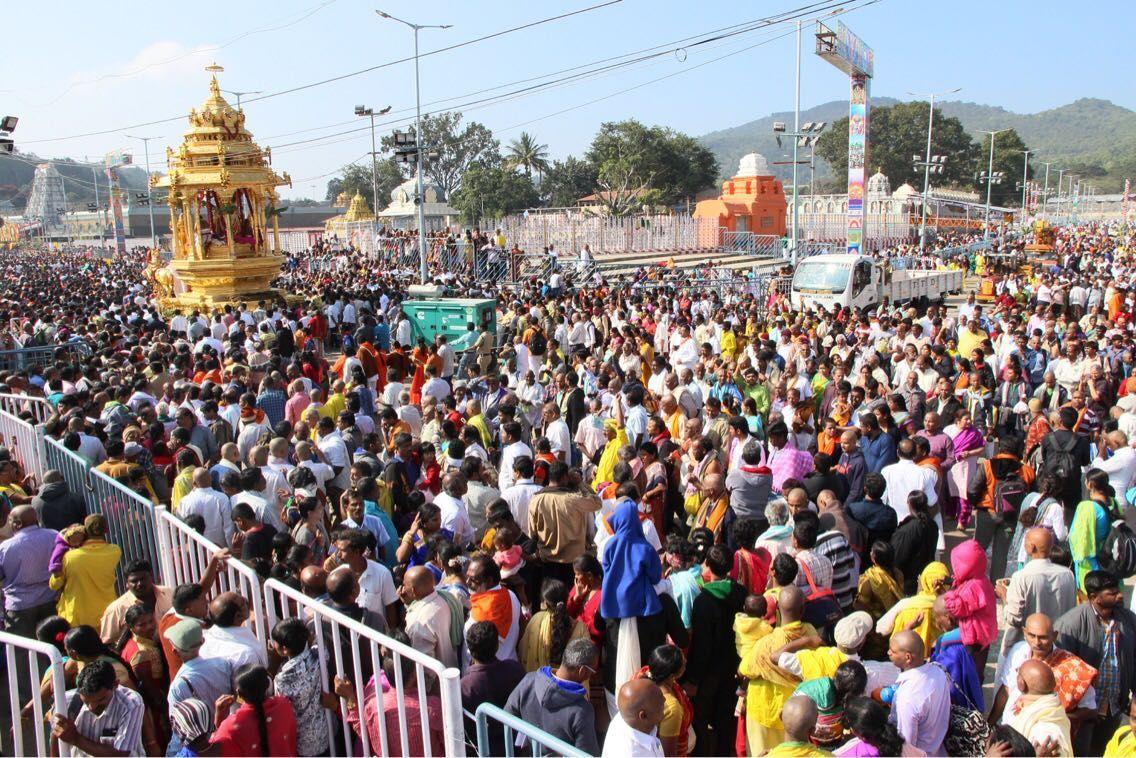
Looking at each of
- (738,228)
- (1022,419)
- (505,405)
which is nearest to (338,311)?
(505,405)

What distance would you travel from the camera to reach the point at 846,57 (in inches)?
1063

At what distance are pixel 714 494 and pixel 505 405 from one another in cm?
258

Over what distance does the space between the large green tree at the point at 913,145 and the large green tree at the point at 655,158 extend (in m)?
27.5

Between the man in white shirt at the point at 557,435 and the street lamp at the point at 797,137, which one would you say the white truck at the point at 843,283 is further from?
the man in white shirt at the point at 557,435

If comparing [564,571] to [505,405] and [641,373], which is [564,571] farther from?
[641,373]

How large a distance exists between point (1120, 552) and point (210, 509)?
6113 mm

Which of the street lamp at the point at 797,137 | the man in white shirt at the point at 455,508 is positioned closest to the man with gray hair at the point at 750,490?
the man in white shirt at the point at 455,508

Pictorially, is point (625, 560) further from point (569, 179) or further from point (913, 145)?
point (913, 145)

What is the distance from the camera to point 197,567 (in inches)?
203

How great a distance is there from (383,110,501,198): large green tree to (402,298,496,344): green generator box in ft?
211

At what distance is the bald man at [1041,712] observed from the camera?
134 inches

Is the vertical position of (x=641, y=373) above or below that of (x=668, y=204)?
below

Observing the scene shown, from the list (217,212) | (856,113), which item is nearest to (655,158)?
(856,113)

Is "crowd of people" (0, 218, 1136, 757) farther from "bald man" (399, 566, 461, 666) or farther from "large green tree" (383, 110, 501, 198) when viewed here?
"large green tree" (383, 110, 501, 198)
